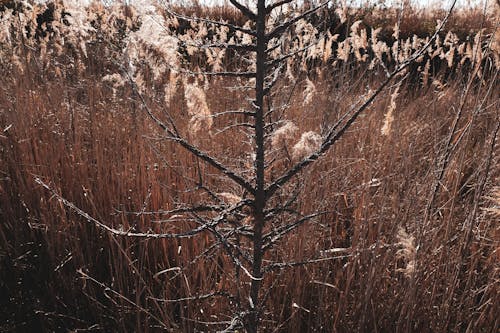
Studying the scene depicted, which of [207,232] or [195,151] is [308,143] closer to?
[195,151]

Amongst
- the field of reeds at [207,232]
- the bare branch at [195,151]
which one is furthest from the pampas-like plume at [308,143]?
the field of reeds at [207,232]

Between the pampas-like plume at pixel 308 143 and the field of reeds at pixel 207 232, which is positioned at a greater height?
the pampas-like plume at pixel 308 143

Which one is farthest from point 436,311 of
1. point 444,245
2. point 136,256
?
point 136,256

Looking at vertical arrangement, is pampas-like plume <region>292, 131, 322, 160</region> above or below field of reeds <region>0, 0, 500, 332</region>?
above

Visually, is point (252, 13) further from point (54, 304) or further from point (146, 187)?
point (54, 304)

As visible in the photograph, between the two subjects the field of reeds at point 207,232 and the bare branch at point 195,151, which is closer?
the bare branch at point 195,151

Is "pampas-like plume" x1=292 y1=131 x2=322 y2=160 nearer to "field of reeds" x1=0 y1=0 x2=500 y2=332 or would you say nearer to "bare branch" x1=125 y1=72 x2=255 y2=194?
"bare branch" x1=125 y1=72 x2=255 y2=194

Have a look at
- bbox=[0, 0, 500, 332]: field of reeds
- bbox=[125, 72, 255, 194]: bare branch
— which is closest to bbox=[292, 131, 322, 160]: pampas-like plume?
bbox=[125, 72, 255, 194]: bare branch

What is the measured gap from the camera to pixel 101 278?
1957mm

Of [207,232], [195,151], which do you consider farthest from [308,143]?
[207,232]

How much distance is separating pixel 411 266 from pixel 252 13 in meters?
0.83

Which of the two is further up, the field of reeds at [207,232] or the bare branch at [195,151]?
the bare branch at [195,151]

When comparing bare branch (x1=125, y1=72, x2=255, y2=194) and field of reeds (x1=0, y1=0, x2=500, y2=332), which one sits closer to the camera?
bare branch (x1=125, y1=72, x2=255, y2=194)

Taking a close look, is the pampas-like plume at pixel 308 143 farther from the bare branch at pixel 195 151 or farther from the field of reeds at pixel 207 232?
the field of reeds at pixel 207 232
